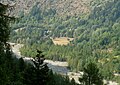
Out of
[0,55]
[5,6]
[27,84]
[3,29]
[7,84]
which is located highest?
[5,6]

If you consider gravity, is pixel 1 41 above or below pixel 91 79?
above

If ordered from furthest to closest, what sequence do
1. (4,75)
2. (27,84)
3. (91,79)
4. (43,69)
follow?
(91,79), (27,84), (43,69), (4,75)

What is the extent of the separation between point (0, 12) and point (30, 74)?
9764 millimetres

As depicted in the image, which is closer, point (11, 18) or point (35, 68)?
point (11, 18)

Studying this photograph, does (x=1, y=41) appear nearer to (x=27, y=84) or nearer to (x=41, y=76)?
(x=41, y=76)

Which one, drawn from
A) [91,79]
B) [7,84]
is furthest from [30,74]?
[91,79]

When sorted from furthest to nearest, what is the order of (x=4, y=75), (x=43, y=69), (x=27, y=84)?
(x=27, y=84) < (x=43, y=69) < (x=4, y=75)

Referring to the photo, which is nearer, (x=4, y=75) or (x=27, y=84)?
(x=4, y=75)

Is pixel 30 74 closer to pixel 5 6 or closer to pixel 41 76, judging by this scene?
pixel 41 76

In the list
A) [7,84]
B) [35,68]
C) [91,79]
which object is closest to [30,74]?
[35,68]

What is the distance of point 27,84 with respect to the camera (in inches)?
1203

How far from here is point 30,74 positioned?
94.3 feet

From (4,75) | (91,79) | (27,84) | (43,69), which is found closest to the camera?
(4,75)

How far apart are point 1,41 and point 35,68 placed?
27.5 feet
